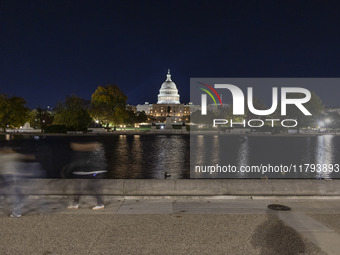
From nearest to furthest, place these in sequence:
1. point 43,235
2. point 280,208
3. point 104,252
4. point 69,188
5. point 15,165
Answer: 1. point 104,252
2. point 43,235
3. point 280,208
4. point 69,188
5. point 15,165

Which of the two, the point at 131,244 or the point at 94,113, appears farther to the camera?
the point at 94,113

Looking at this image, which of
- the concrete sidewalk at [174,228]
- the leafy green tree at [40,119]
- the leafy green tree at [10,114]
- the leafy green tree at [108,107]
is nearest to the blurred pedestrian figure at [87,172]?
the concrete sidewalk at [174,228]

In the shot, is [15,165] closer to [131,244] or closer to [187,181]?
[187,181]

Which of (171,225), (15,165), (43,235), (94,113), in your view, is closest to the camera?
(43,235)

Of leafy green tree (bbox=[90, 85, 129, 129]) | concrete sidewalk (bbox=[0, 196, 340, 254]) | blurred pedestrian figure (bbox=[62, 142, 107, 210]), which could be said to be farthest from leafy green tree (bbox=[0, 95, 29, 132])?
concrete sidewalk (bbox=[0, 196, 340, 254])

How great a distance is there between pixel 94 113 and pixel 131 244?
72.1 meters

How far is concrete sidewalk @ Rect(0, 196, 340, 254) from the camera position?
598 centimetres

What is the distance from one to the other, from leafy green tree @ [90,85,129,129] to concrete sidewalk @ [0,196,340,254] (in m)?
69.0

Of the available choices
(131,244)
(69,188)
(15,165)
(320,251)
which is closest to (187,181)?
(69,188)

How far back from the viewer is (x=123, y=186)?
9641mm

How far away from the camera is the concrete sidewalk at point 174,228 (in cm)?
598

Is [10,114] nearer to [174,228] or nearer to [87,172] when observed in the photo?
[87,172]

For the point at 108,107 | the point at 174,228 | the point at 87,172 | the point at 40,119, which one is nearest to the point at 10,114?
the point at 40,119

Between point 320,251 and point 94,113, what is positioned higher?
point 94,113
